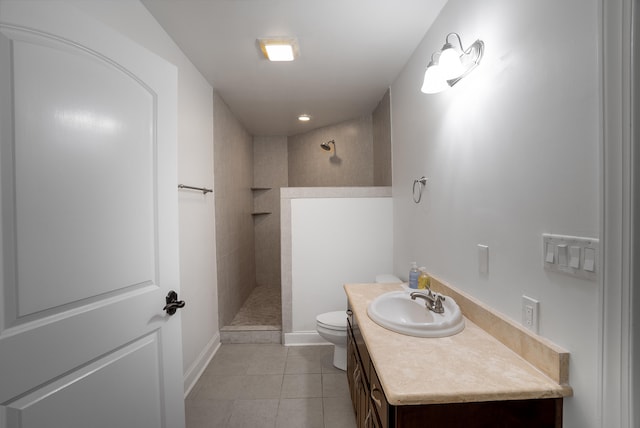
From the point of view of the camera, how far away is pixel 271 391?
80.4 inches

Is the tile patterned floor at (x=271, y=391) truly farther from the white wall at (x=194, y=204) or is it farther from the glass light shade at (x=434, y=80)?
the glass light shade at (x=434, y=80)

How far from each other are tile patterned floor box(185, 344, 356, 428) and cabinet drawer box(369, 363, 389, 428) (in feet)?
2.63

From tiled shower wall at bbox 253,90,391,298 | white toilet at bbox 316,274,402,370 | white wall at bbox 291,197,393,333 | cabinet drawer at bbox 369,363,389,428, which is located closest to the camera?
cabinet drawer at bbox 369,363,389,428

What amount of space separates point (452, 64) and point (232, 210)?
2.59 metres

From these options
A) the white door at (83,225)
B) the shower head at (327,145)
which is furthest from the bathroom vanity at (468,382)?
the shower head at (327,145)

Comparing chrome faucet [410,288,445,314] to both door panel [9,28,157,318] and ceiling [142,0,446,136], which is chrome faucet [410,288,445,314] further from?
ceiling [142,0,446,136]

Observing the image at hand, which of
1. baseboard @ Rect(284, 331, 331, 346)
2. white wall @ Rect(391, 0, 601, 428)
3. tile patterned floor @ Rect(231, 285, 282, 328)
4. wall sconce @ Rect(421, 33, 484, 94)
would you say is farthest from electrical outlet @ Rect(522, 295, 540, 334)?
tile patterned floor @ Rect(231, 285, 282, 328)

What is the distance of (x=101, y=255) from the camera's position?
100 cm

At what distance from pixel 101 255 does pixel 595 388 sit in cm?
155

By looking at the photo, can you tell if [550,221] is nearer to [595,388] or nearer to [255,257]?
[595,388]

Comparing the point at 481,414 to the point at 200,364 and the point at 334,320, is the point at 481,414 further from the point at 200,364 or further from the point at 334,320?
the point at 200,364

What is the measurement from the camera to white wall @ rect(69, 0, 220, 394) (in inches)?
73.1

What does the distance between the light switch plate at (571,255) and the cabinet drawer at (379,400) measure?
670 mm

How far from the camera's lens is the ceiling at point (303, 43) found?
1600 millimetres
